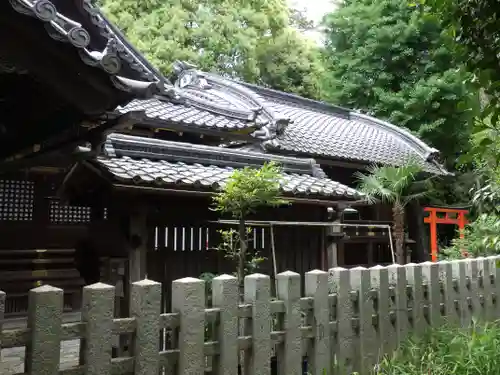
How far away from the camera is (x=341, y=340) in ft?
Answer: 14.5

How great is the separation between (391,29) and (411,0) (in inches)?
607

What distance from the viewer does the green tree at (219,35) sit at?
1981 cm

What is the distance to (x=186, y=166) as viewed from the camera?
740cm

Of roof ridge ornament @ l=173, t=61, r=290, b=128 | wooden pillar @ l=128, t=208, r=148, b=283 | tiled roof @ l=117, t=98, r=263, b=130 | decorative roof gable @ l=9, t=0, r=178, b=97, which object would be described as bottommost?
wooden pillar @ l=128, t=208, r=148, b=283

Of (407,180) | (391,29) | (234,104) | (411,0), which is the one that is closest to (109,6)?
(234,104)

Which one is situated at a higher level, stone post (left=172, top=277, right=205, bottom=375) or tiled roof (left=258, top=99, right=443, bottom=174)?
tiled roof (left=258, top=99, right=443, bottom=174)

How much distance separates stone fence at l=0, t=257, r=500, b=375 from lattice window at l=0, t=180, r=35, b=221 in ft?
11.9

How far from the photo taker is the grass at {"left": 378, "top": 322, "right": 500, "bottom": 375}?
4.41m

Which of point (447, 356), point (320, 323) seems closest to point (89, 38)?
point (320, 323)

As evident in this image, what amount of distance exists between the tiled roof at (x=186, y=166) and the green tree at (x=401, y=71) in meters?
10.0

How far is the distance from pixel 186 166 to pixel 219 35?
1459 centimetres

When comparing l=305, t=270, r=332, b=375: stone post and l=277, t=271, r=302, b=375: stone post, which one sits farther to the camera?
l=305, t=270, r=332, b=375: stone post

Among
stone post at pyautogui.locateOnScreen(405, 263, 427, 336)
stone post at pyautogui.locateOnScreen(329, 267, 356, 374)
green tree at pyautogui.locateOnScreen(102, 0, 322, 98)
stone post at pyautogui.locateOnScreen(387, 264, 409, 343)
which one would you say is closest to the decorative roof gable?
stone post at pyautogui.locateOnScreen(329, 267, 356, 374)

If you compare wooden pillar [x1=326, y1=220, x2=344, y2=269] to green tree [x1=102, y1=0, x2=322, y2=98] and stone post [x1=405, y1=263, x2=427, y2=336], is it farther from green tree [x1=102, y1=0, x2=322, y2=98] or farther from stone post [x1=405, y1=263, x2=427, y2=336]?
green tree [x1=102, y1=0, x2=322, y2=98]
